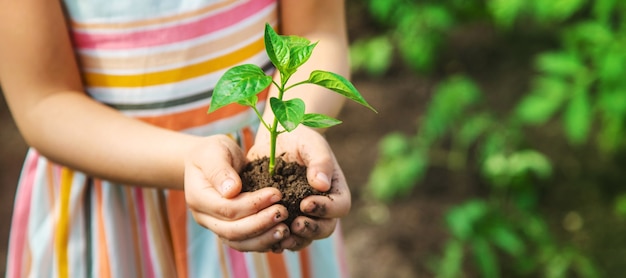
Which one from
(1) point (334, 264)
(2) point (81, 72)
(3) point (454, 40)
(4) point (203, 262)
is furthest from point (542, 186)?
(2) point (81, 72)

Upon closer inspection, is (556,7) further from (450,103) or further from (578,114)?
(450,103)

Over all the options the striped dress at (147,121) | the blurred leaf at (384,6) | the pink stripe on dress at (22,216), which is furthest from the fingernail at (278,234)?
the blurred leaf at (384,6)

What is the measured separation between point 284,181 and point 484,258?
1.05 m

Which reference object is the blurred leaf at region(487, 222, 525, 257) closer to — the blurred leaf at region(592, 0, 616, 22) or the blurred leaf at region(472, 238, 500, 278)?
the blurred leaf at region(472, 238, 500, 278)

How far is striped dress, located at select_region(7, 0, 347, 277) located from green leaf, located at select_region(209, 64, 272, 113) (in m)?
0.26

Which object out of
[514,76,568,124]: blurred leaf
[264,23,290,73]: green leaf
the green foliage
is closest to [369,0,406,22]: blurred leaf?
the green foliage

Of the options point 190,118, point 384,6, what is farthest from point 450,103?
point 190,118

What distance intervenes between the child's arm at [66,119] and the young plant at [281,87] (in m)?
0.12

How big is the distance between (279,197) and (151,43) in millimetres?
297

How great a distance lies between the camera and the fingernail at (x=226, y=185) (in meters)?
0.73

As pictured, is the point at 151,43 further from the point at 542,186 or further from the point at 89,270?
the point at 542,186

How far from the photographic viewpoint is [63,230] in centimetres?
96

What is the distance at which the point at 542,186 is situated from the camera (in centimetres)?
199

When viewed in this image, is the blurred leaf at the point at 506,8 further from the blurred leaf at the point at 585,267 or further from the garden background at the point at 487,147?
the blurred leaf at the point at 585,267
